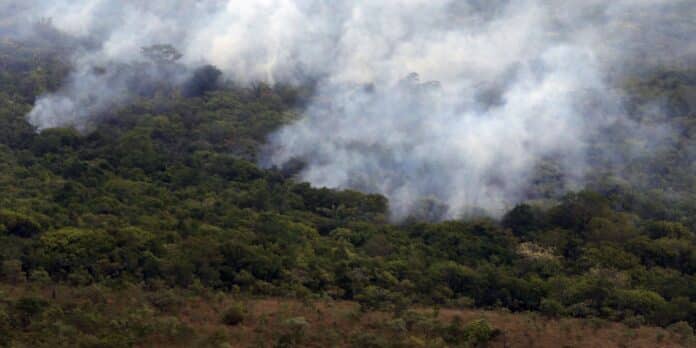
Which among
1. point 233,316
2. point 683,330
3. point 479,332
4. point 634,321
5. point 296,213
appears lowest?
point 479,332

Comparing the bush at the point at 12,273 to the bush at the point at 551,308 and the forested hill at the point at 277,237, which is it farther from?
the bush at the point at 551,308

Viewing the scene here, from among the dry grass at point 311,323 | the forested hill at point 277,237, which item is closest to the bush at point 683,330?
the forested hill at point 277,237

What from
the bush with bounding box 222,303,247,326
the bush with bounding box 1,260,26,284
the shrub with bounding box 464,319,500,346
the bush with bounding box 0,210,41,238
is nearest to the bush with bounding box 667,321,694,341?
the shrub with bounding box 464,319,500,346

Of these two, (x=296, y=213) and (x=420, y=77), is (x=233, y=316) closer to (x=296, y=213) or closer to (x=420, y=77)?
(x=296, y=213)

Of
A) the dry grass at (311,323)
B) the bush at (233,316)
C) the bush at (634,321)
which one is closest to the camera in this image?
the dry grass at (311,323)

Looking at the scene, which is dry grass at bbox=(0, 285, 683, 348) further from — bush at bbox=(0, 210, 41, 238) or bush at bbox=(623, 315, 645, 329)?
bush at bbox=(0, 210, 41, 238)

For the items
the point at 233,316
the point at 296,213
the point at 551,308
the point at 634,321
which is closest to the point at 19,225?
the point at 233,316

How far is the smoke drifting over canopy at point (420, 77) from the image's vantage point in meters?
42.2

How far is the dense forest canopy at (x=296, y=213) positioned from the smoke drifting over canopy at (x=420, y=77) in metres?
0.36

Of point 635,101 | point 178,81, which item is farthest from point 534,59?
point 178,81

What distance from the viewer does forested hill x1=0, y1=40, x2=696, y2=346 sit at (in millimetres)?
27219

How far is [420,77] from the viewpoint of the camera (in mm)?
57469

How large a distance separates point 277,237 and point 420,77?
27.6m

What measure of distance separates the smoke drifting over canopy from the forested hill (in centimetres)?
197
